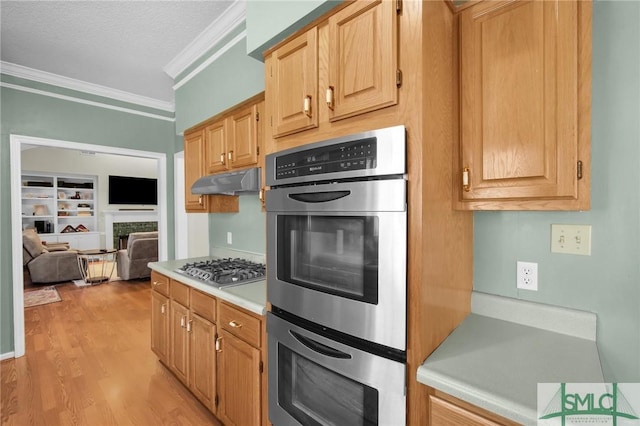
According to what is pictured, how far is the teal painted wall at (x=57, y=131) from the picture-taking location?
9.60ft

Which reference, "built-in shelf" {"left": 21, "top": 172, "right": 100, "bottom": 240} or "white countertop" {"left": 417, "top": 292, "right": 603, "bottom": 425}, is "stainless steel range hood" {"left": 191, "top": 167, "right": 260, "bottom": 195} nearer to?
"white countertop" {"left": 417, "top": 292, "right": 603, "bottom": 425}

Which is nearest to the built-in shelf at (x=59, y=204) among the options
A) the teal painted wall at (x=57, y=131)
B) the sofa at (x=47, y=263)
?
the sofa at (x=47, y=263)

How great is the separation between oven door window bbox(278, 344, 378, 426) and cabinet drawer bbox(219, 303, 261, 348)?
204 mm

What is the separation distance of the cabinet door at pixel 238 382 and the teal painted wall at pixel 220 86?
5.35ft

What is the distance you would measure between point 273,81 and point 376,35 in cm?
60

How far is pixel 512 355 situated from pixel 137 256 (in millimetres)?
6428

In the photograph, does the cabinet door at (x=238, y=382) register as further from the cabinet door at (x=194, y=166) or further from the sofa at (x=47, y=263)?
the sofa at (x=47, y=263)

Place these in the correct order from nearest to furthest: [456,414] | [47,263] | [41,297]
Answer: [456,414]
[41,297]
[47,263]

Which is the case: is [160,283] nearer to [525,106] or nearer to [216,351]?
[216,351]

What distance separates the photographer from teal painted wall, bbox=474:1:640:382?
106cm

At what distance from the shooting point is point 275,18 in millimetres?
1423

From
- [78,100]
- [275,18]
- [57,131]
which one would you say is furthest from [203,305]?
[78,100]

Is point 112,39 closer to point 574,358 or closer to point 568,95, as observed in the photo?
point 568,95

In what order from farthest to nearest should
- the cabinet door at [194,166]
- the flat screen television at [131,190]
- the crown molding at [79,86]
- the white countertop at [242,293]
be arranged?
the flat screen television at [131,190] < the crown molding at [79,86] < the cabinet door at [194,166] < the white countertop at [242,293]
